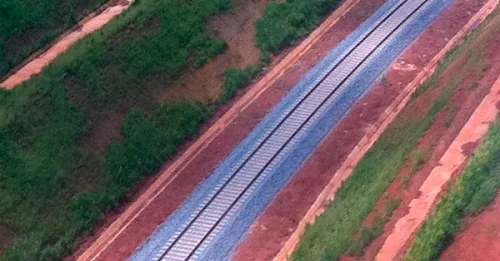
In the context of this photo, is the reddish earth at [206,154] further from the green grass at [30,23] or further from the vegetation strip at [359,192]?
the green grass at [30,23]

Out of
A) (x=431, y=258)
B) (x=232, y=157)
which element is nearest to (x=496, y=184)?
(x=431, y=258)

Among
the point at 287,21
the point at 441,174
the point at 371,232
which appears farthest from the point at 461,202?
the point at 287,21

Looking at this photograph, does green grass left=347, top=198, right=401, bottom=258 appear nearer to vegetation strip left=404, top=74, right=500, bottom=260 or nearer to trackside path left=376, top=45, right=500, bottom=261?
trackside path left=376, top=45, right=500, bottom=261

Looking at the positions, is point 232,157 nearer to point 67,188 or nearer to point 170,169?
point 170,169

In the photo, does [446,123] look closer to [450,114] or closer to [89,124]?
[450,114]

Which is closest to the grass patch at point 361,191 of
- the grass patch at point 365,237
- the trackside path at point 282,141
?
the grass patch at point 365,237

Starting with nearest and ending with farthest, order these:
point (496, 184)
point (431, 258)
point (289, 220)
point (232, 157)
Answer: point (431, 258) < point (496, 184) < point (289, 220) < point (232, 157)
